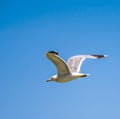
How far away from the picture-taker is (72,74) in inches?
1299

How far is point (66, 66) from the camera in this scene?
3200 cm

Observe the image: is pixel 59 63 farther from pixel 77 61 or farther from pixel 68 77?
pixel 77 61

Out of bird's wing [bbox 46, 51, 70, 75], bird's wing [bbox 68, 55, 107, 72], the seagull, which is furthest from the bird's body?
bird's wing [bbox 68, 55, 107, 72]

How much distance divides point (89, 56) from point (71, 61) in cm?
159

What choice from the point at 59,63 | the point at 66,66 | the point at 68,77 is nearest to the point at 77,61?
the point at 68,77

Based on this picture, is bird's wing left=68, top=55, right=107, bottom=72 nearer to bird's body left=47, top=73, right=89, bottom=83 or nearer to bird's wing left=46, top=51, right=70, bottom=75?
bird's body left=47, top=73, right=89, bottom=83

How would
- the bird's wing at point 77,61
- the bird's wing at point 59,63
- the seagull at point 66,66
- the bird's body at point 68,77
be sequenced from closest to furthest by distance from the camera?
the bird's wing at point 59,63 < the seagull at point 66,66 < the bird's body at point 68,77 < the bird's wing at point 77,61

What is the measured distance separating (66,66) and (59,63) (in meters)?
0.84

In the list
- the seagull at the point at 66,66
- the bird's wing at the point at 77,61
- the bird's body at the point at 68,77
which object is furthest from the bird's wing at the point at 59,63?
the bird's wing at the point at 77,61

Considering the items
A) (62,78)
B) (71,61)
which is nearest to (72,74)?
(62,78)

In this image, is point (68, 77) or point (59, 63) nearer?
point (59, 63)

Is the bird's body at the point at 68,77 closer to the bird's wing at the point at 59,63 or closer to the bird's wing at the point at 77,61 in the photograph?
the bird's wing at the point at 59,63

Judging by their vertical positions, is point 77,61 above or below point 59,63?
above

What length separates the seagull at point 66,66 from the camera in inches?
1190
